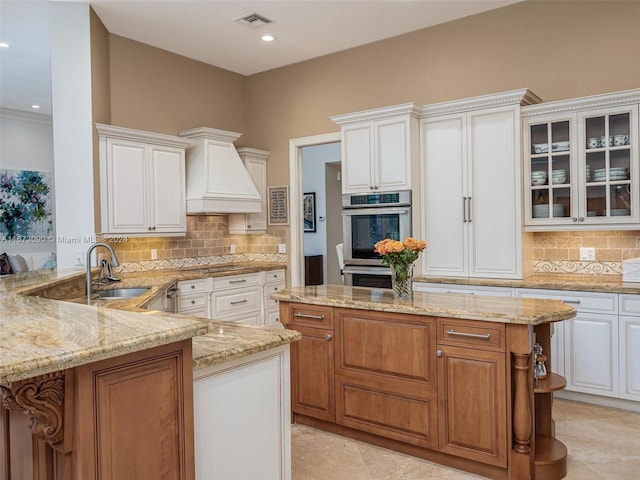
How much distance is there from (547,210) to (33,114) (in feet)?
24.4

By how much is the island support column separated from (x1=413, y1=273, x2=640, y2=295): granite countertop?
4.69ft

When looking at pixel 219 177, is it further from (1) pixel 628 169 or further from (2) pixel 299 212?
(1) pixel 628 169

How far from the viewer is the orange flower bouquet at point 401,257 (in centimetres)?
301

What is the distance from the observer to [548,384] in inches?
106

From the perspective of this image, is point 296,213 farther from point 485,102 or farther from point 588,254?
point 588,254

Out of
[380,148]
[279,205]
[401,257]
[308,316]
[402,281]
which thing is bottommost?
[308,316]

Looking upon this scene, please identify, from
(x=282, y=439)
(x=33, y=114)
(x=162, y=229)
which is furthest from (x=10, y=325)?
(x=33, y=114)

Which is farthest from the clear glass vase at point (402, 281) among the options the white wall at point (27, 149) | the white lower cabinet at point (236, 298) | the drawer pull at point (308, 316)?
the white wall at point (27, 149)

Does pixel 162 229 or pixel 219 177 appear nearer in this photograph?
pixel 162 229

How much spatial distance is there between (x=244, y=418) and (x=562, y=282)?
2.88 metres

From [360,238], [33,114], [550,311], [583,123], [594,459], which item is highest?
[33,114]

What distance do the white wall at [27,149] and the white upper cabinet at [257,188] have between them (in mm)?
3415

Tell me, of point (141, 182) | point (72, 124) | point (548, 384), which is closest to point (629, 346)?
point (548, 384)

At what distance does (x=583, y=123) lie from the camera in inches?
154
